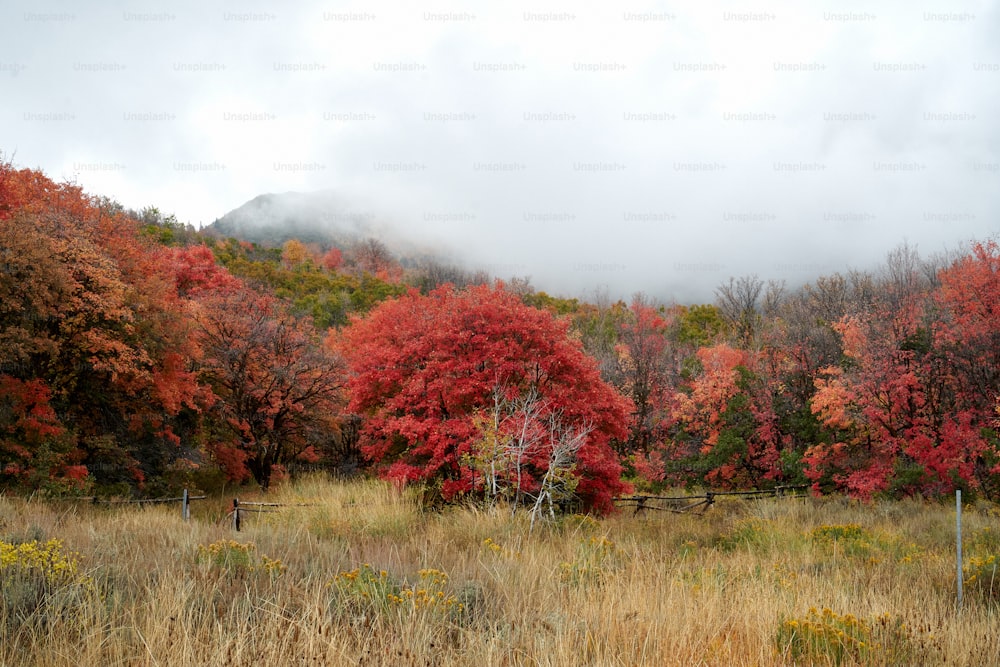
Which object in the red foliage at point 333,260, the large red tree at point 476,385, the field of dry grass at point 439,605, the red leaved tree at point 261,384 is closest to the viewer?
the field of dry grass at point 439,605

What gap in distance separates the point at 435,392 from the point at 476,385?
1.10m

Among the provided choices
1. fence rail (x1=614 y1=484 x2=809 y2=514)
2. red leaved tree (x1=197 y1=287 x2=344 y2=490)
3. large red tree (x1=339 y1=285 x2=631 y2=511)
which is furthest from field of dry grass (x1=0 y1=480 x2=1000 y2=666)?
red leaved tree (x1=197 y1=287 x2=344 y2=490)

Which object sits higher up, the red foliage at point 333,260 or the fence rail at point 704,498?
the red foliage at point 333,260

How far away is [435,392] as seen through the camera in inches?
534

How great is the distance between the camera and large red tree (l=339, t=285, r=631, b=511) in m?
12.8

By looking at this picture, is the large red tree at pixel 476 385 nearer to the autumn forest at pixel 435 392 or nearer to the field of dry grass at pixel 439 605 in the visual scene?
the autumn forest at pixel 435 392

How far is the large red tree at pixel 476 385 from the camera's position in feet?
42.1

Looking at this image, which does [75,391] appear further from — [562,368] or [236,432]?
[562,368]

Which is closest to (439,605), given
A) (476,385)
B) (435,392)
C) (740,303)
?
(476,385)

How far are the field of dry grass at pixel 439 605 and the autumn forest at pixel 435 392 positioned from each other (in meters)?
3.60

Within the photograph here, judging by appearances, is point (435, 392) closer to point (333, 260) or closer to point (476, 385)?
point (476, 385)

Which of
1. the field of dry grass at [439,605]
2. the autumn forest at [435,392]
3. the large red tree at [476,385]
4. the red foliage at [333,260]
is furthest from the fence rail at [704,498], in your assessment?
the red foliage at [333,260]

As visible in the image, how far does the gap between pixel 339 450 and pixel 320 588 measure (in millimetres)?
22535

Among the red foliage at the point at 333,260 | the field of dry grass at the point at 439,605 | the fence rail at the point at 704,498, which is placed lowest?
the fence rail at the point at 704,498
